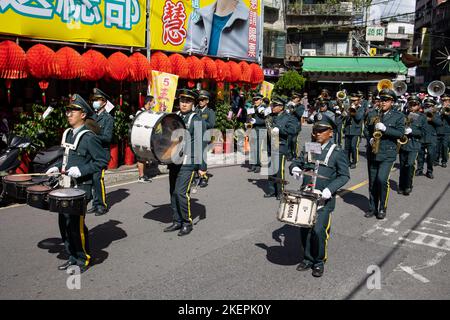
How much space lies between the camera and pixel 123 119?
1145cm

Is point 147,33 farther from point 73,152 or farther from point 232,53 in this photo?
point 73,152

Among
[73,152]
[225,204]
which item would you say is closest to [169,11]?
[225,204]

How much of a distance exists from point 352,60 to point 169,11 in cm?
2535

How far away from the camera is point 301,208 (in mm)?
4801

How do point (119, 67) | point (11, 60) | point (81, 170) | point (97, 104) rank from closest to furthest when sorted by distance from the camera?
point (81, 170)
point (97, 104)
point (11, 60)
point (119, 67)

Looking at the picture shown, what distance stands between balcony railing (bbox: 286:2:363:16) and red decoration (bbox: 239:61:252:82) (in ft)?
74.9

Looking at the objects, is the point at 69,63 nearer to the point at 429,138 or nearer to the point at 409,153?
the point at 409,153

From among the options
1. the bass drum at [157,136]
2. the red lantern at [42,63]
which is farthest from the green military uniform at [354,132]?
the red lantern at [42,63]

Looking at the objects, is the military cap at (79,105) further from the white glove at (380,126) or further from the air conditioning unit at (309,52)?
the air conditioning unit at (309,52)

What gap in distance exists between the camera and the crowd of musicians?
5.31 metres

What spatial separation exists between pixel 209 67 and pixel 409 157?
6973mm

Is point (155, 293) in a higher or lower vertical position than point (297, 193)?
lower

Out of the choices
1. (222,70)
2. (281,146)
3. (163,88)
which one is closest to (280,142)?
(281,146)

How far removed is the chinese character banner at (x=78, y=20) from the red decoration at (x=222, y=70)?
339cm
